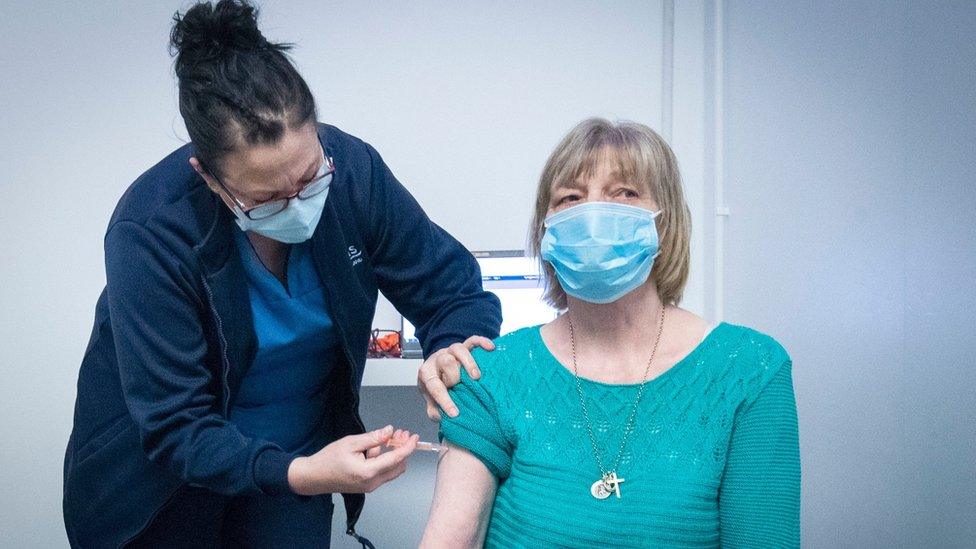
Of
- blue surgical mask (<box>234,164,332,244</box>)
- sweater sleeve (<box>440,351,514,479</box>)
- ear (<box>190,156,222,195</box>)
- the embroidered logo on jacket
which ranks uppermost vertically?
ear (<box>190,156,222,195</box>)

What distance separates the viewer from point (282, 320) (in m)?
1.41

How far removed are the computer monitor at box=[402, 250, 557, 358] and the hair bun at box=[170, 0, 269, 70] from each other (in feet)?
4.78

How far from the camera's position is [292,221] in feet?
4.19

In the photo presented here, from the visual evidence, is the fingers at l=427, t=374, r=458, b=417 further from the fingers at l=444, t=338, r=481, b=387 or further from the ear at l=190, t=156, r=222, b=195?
the ear at l=190, t=156, r=222, b=195

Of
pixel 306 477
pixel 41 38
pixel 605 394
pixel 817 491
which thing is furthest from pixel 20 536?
pixel 817 491

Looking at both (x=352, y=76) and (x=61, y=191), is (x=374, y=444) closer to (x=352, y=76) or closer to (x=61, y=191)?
(x=352, y=76)

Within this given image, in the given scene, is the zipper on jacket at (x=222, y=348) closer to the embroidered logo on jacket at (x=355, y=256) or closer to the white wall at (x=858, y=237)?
the embroidered logo on jacket at (x=355, y=256)

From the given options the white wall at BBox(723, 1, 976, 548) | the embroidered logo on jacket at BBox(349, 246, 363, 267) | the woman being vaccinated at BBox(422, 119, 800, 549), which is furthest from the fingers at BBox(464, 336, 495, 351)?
the white wall at BBox(723, 1, 976, 548)

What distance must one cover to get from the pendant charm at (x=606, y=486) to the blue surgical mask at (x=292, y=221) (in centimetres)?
59

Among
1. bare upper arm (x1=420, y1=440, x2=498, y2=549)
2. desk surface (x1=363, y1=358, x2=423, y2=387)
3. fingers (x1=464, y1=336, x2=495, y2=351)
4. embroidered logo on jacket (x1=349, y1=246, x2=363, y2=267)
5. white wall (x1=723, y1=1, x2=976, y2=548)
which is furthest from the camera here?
desk surface (x1=363, y1=358, x2=423, y2=387)

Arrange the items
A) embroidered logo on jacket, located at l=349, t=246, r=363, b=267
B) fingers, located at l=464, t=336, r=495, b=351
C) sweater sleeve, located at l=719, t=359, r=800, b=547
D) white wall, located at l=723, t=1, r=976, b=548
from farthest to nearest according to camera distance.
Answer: white wall, located at l=723, t=1, r=976, b=548 → embroidered logo on jacket, located at l=349, t=246, r=363, b=267 → fingers, located at l=464, t=336, r=495, b=351 → sweater sleeve, located at l=719, t=359, r=800, b=547

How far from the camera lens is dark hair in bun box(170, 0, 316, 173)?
115 cm

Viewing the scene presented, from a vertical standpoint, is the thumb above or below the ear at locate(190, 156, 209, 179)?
below

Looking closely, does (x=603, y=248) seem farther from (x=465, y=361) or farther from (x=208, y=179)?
(x=208, y=179)
